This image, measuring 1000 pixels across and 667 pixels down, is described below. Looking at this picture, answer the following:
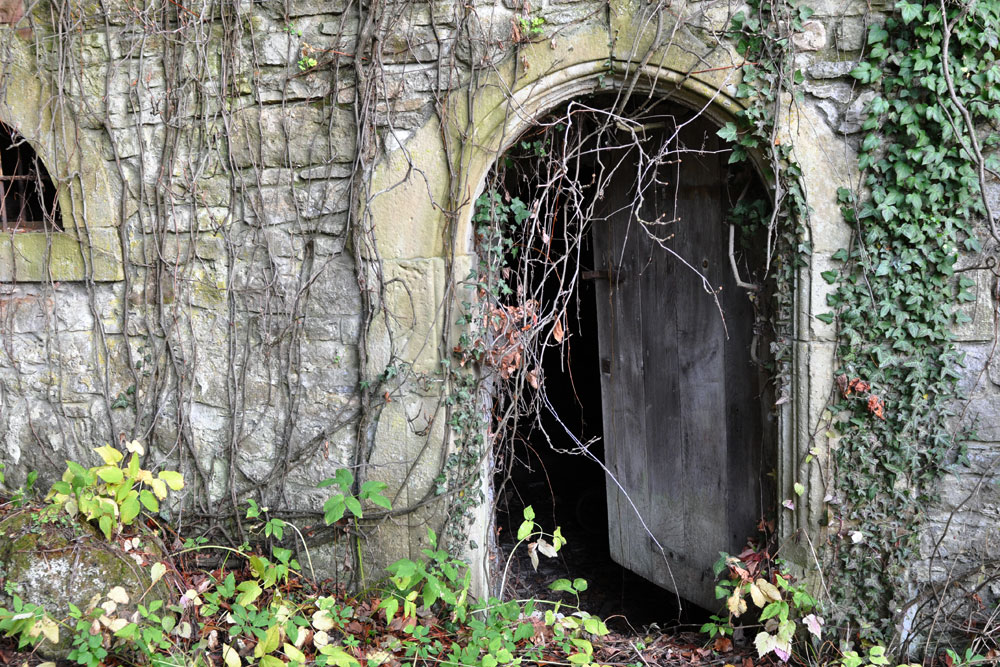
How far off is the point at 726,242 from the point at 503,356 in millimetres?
1107

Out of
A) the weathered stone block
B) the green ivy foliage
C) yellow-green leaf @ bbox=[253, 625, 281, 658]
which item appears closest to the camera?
yellow-green leaf @ bbox=[253, 625, 281, 658]

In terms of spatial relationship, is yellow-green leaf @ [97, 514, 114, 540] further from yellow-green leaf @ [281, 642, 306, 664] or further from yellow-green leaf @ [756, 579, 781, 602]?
yellow-green leaf @ [756, 579, 781, 602]

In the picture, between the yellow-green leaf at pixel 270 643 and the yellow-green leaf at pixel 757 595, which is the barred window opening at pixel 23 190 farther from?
the yellow-green leaf at pixel 757 595

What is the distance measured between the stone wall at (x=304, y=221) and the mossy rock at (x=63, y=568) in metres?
0.45

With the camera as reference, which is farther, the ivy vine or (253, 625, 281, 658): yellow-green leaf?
the ivy vine

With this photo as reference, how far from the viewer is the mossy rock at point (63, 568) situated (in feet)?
8.60

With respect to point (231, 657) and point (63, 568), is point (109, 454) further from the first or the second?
point (231, 657)

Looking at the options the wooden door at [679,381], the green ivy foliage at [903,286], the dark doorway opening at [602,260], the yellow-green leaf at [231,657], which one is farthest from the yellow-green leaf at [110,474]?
the green ivy foliage at [903,286]

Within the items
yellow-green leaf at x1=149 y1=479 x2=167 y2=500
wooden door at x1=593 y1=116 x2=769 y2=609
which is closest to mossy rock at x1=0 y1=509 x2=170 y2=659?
yellow-green leaf at x1=149 y1=479 x2=167 y2=500

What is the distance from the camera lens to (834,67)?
2547 mm

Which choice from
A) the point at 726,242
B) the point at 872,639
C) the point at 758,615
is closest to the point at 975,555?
the point at 872,639

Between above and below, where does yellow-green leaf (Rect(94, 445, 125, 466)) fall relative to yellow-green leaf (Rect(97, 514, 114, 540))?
above

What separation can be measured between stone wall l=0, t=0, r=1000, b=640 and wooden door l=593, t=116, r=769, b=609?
15.3 inches

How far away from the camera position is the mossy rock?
8.60 ft
